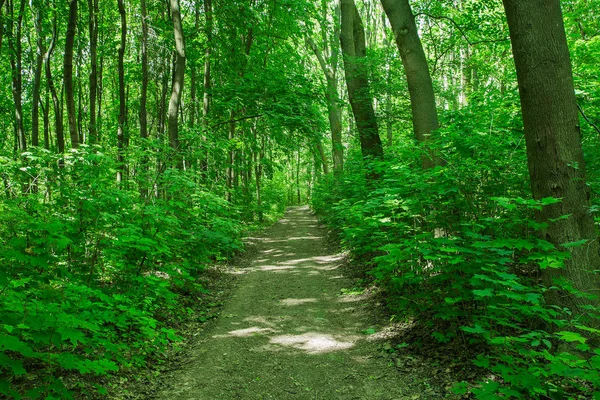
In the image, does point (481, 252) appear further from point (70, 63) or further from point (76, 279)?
point (70, 63)

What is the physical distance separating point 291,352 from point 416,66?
201 inches

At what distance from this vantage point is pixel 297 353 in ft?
14.7

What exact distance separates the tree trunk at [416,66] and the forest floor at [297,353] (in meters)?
3.25

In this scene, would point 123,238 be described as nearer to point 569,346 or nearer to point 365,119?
point 569,346

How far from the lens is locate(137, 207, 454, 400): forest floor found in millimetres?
3631

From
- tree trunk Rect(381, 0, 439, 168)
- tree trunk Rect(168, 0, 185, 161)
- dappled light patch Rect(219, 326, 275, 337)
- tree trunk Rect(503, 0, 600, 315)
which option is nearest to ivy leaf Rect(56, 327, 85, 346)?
dappled light patch Rect(219, 326, 275, 337)

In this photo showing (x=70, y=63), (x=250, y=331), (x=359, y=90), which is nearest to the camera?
(x=250, y=331)

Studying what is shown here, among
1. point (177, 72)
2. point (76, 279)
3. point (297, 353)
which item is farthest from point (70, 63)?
point (297, 353)

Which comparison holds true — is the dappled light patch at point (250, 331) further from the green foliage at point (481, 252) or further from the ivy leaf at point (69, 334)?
the ivy leaf at point (69, 334)

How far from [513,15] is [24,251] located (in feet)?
16.2

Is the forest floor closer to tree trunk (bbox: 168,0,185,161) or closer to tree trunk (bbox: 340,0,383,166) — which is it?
tree trunk (bbox: 168,0,185,161)

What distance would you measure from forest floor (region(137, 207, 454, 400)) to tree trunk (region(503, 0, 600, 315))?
168cm

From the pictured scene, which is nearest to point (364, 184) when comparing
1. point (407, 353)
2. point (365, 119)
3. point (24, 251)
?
point (365, 119)

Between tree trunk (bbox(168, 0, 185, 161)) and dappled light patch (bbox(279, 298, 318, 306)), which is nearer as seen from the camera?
dappled light patch (bbox(279, 298, 318, 306))
